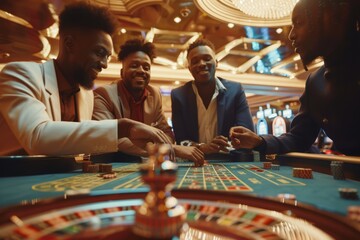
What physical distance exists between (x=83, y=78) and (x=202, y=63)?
1.41 metres

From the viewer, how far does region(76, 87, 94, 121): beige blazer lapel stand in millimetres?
2289

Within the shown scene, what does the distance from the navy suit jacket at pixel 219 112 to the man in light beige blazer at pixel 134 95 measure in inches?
7.0

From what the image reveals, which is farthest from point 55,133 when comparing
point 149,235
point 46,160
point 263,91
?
point 263,91

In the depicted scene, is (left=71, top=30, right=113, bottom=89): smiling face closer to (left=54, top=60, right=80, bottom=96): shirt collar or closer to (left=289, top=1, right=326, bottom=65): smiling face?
(left=54, top=60, right=80, bottom=96): shirt collar

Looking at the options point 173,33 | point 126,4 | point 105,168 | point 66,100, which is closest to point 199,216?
point 105,168

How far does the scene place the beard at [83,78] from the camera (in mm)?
2180

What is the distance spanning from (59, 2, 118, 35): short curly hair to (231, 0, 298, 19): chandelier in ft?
6.73

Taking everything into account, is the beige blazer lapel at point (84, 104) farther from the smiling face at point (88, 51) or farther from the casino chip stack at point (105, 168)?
the casino chip stack at point (105, 168)

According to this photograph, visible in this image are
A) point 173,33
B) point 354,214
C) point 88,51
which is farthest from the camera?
point 173,33

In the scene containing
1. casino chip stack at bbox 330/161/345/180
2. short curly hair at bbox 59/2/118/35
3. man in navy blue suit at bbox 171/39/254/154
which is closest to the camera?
casino chip stack at bbox 330/161/345/180

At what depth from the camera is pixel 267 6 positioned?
3486 mm

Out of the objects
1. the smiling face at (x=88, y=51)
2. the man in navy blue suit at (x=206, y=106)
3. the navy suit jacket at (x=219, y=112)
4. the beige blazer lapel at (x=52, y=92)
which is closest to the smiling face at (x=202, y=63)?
the man in navy blue suit at (x=206, y=106)

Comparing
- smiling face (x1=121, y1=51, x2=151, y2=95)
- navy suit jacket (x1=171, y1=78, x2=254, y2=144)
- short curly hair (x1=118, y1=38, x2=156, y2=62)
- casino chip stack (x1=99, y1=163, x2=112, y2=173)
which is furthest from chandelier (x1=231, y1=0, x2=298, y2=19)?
casino chip stack (x1=99, y1=163, x2=112, y2=173)

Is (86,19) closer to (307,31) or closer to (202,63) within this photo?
(202,63)
